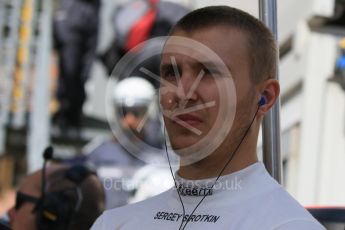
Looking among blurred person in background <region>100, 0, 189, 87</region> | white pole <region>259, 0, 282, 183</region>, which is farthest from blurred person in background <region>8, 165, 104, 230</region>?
blurred person in background <region>100, 0, 189, 87</region>

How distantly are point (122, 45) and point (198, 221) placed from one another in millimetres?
5812

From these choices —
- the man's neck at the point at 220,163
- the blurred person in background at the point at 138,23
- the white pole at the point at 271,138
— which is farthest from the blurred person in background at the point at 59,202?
the blurred person in background at the point at 138,23

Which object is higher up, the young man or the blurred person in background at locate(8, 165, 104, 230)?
the young man

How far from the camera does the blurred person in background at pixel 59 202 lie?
2.67 m

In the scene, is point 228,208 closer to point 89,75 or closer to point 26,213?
point 26,213

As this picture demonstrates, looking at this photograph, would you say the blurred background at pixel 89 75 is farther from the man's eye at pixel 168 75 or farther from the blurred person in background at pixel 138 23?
the man's eye at pixel 168 75

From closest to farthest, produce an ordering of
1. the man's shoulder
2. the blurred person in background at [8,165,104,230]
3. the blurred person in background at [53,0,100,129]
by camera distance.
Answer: the man's shoulder, the blurred person in background at [8,165,104,230], the blurred person in background at [53,0,100,129]

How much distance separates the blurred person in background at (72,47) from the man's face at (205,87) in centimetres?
567

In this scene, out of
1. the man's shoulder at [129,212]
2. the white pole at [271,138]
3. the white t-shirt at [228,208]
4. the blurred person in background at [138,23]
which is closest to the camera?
the white t-shirt at [228,208]

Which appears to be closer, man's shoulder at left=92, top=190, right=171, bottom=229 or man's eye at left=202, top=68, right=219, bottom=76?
man's eye at left=202, top=68, right=219, bottom=76

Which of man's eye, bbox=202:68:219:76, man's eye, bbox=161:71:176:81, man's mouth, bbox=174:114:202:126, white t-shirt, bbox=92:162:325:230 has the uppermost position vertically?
man's eye, bbox=202:68:219:76

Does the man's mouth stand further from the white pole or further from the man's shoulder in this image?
the white pole

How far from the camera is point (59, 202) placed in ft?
8.86

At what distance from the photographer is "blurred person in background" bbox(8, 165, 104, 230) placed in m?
2.67
